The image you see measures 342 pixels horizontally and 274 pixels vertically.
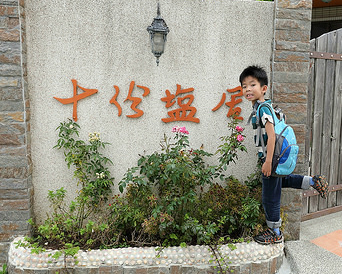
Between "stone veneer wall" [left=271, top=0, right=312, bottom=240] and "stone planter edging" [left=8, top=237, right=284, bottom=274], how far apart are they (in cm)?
84

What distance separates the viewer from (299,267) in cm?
265

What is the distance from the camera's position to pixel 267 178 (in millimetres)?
2609

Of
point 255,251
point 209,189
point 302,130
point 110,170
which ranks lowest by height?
point 255,251

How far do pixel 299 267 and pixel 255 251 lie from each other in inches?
18.4

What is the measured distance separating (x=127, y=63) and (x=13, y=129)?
127 centimetres

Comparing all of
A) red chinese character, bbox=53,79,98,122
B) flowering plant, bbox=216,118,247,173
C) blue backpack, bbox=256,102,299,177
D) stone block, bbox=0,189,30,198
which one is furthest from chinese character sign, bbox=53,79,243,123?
stone block, bbox=0,189,30,198

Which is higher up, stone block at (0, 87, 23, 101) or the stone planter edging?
stone block at (0, 87, 23, 101)

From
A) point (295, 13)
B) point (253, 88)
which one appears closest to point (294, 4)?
point (295, 13)

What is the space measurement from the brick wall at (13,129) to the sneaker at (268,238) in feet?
7.32

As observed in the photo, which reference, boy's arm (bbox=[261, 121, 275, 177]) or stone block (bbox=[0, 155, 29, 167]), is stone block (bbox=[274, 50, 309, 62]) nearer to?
boy's arm (bbox=[261, 121, 275, 177])

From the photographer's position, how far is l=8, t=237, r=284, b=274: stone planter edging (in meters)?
2.47

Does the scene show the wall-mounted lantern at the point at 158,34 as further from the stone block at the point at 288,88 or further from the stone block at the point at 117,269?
the stone block at the point at 117,269

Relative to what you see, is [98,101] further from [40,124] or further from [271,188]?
[271,188]

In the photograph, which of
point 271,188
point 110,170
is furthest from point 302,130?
point 110,170
